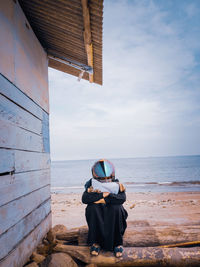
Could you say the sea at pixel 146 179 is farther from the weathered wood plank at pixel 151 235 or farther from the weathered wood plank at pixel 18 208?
the weathered wood plank at pixel 18 208

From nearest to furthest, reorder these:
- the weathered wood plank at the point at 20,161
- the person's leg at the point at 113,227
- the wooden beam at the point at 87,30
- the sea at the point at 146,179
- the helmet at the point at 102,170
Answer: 1. the weathered wood plank at the point at 20,161
2. the wooden beam at the point at 87,30
3. the person's leg at the point at 113,227
4. the helmet at the point at 102,170
5. the sea at the point at 146,179

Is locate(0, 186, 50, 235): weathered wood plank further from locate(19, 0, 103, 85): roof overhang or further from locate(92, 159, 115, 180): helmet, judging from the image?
locate(19, 0, 103, 85): roof overhang

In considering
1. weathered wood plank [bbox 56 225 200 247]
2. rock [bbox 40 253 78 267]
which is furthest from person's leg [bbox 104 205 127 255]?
rock [bbox 40 253 78 267]

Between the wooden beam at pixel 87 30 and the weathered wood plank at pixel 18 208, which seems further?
the wooden beam at pixel 87 30

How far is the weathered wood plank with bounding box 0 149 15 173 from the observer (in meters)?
2.39

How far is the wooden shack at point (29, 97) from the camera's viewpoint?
253 centimetres

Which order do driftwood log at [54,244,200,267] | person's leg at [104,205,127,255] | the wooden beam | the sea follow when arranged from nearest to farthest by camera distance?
driftwood log at [54,244,200,267] < the wooden beam < person's leg at [104,205,127,255] < the sea

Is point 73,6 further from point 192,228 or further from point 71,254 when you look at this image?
point 192,228

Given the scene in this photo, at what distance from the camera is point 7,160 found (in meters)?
2.53

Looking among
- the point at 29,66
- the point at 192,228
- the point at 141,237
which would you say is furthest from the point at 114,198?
the point at 29,66

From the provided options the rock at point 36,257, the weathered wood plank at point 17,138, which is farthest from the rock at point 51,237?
the weathered wood plank at point 17,138

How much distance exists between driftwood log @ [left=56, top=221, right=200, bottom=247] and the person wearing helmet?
348 mm

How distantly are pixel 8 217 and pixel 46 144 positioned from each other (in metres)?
2.15

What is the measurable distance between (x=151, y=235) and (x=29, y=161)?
8.11 feet
